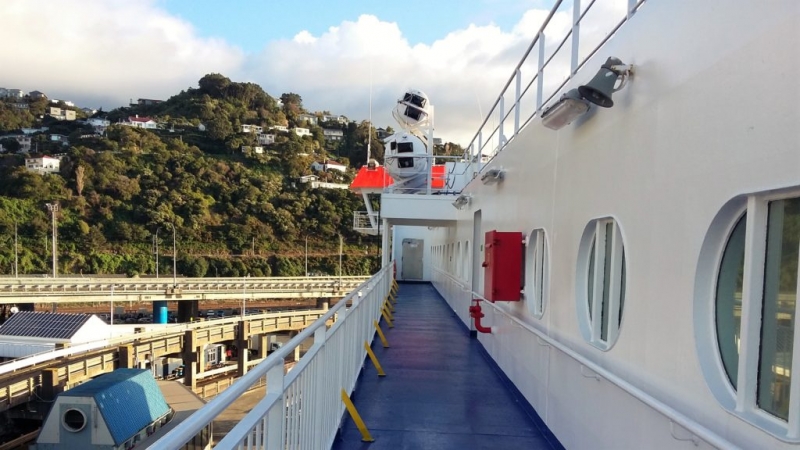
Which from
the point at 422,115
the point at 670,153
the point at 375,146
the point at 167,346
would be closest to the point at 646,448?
the point at 670,153

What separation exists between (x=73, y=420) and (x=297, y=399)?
16072mm

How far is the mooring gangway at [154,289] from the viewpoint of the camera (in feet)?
112

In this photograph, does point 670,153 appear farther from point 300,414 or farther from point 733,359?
point 300,414

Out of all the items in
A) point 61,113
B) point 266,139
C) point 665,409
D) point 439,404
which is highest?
point 61,113

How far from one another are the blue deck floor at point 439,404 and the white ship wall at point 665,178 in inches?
19.1

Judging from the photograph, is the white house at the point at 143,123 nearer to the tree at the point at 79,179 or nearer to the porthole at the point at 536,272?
the tree at the point at 79,179

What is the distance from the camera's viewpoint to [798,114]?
151cm

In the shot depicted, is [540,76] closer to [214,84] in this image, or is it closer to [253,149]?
[253,149]

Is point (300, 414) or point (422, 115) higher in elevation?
point (422, 115)

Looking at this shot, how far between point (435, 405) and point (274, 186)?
8023 cm

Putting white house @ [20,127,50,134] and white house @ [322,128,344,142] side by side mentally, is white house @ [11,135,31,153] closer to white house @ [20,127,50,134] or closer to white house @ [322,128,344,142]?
white house @ [20,127,50,134]

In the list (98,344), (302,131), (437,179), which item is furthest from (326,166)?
(437,179)

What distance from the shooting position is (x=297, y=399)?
2.39 m

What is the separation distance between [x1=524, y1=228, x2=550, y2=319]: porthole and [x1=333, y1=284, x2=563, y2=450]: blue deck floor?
3.06 ft
